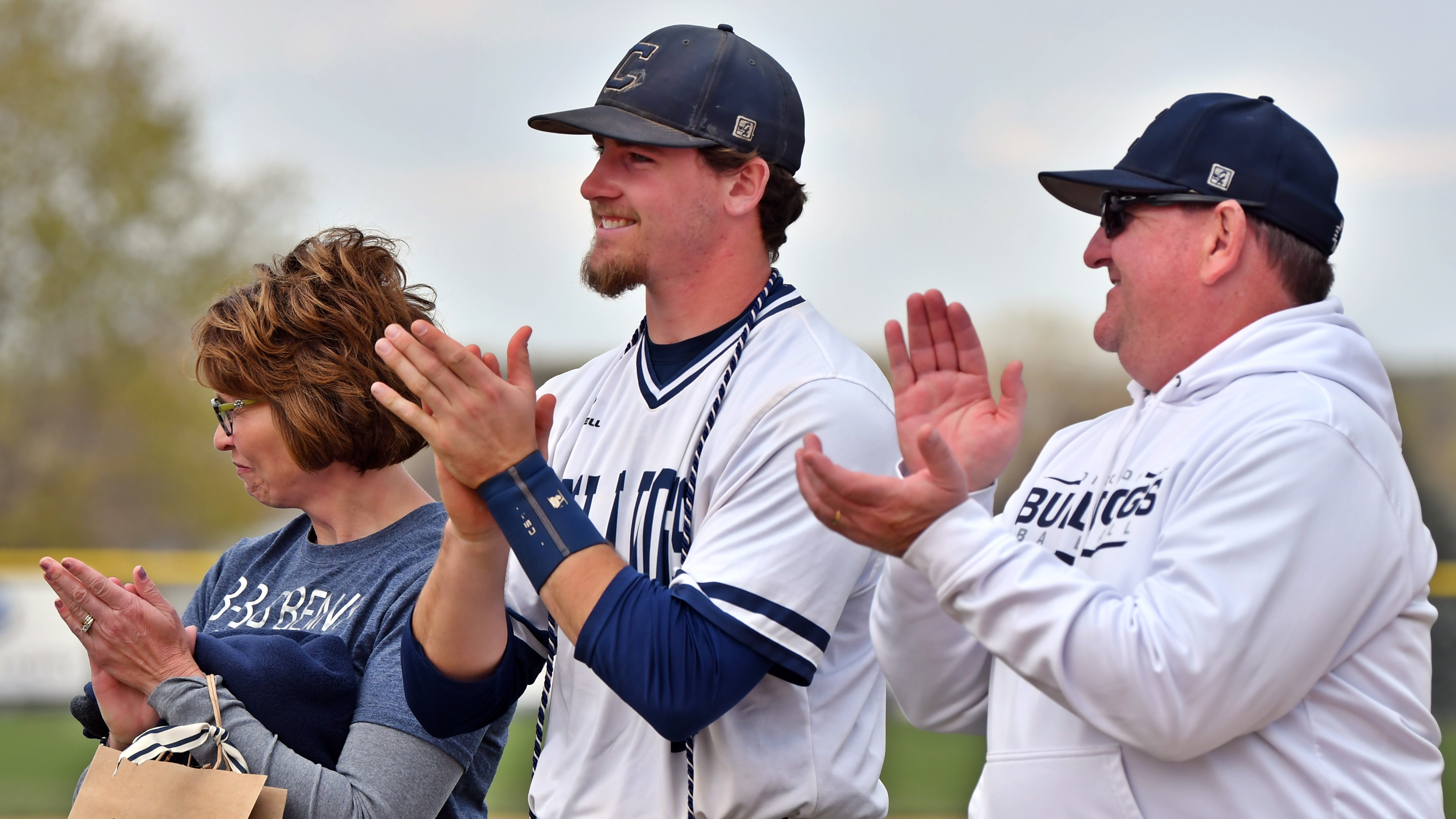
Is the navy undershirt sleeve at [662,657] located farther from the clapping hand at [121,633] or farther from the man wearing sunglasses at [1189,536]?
the clapping hand at [121,633]

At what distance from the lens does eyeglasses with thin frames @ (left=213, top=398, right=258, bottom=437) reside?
261 cm

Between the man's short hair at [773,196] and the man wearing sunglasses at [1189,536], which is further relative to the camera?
the man's short hair at [773,196]

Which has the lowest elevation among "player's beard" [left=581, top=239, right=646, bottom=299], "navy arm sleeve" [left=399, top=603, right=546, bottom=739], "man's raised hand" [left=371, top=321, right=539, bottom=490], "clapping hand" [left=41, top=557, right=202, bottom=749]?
"clapping hand" [left=41, top=557, right=202, bottom=749]

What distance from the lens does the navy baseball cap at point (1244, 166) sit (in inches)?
75.9

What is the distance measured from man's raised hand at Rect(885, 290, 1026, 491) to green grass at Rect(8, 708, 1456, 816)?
7.22 metres

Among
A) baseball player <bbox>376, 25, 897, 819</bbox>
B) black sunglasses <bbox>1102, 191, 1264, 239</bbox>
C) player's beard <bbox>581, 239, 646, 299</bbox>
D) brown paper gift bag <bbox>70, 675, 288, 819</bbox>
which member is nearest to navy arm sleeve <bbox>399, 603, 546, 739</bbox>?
baseball player <bbox>376, 25, 897, 819</bbox>

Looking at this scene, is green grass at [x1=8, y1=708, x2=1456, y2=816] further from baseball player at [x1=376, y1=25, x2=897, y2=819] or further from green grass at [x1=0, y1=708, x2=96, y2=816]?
baseball player at [x1=376, y1=25, x2=897, y2=819]

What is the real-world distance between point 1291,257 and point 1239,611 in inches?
24.2

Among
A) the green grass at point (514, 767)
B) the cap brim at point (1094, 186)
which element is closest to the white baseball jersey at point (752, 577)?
the cap brim at point (1094, 186)

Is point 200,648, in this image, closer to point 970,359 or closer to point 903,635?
point 903,635

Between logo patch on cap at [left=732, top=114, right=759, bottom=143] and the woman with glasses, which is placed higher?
logo patch on cap at [left=732, top=114, right=759, bottom=143]

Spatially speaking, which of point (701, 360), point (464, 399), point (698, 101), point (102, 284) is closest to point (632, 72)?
point (698, 101)

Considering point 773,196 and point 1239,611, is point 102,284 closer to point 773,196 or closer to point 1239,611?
point 773,196

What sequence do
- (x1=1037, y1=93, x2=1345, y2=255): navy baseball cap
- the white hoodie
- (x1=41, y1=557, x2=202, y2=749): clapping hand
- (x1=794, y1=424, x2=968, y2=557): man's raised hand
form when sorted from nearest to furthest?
the white hoodie → (x1=794, y1=424, x2=968, y2=557): man's raised hand → (x1=1037, y1=93, x2=1345, y2=255): navy baseball cap → (x1=41, y1=557, x2=202, y2=749): clapping hand
